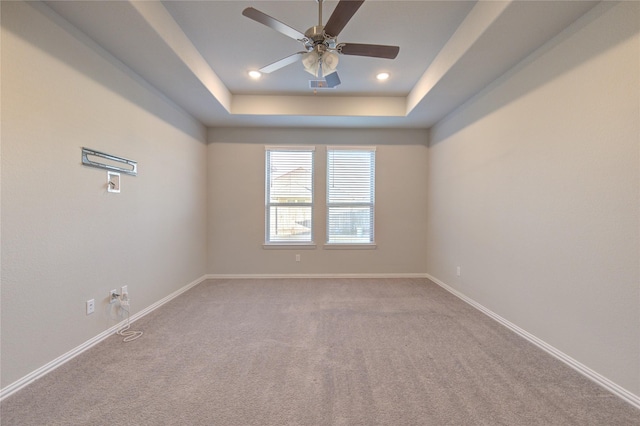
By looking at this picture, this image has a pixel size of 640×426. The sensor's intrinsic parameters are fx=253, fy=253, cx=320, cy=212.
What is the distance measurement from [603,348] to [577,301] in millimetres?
303

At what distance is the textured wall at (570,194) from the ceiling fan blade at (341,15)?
5.38 feet

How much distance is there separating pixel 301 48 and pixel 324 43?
0.88 metres

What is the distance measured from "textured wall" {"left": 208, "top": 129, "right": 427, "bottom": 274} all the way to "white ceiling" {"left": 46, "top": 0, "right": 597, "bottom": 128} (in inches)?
22.9

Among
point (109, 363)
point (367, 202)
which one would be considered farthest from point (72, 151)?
point (367, 202)

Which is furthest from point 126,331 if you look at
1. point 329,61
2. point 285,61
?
point 329,61

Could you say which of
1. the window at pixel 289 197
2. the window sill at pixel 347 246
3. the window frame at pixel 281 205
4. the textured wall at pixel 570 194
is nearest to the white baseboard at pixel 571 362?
the textured wall at pixel 570 194

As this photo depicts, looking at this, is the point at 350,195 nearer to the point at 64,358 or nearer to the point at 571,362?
the point at 571,362

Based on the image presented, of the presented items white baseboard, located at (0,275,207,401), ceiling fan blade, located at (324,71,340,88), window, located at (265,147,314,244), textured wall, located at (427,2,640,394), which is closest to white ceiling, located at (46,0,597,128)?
textured wall, located at (427,2,640,394)

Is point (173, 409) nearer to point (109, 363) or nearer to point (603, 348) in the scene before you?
point (109, 363)

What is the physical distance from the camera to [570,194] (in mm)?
1887

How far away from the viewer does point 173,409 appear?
1.45 meters

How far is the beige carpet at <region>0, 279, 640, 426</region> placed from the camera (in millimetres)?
1405

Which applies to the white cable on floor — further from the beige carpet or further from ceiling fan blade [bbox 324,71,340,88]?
ceiling fan blade [bbox 324,71,340,88]

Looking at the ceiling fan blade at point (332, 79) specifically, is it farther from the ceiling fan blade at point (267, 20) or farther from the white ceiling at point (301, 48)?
the ceiling fan blade at point (267, 20)
